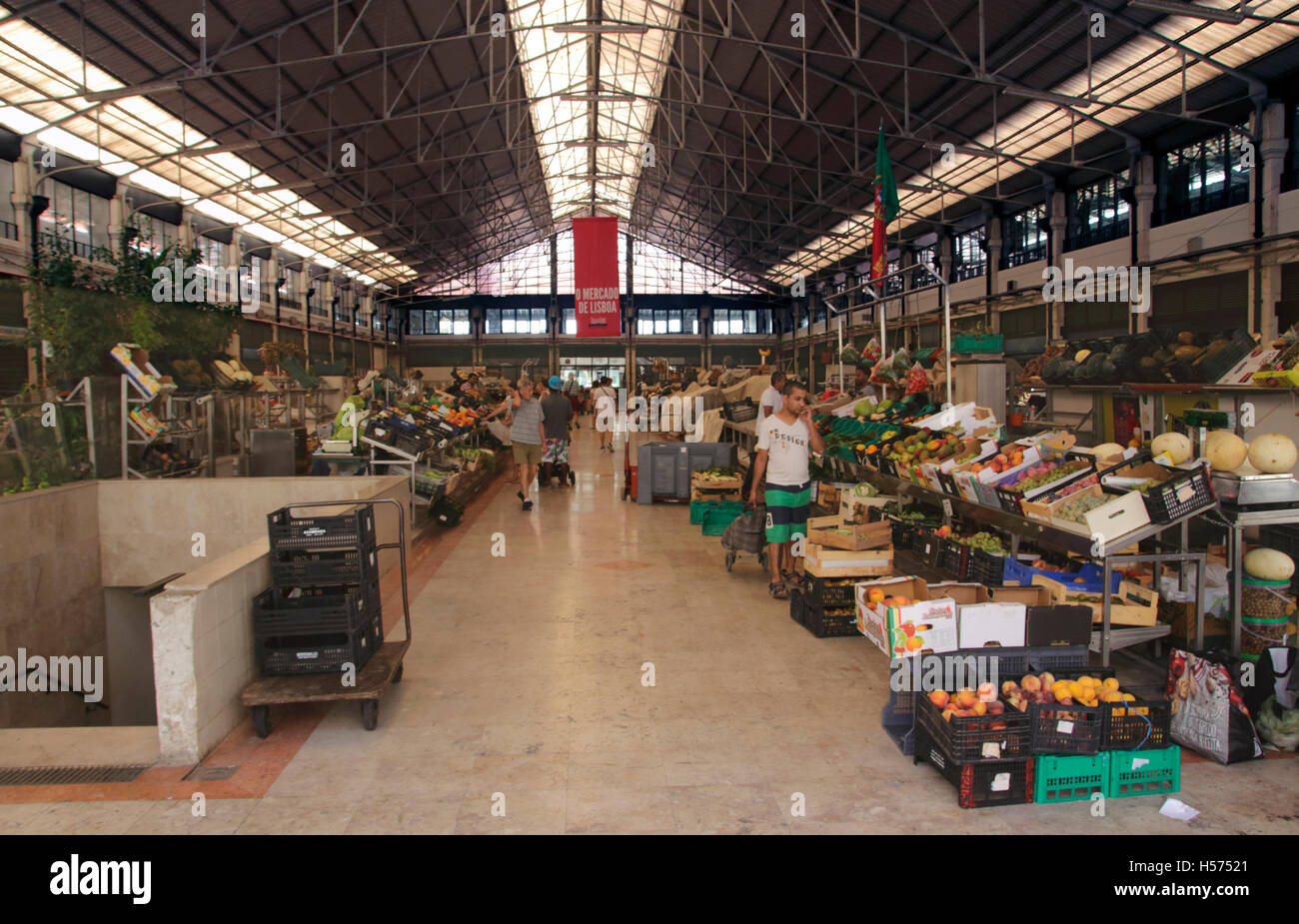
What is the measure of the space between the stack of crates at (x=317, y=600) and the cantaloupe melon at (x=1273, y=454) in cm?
466

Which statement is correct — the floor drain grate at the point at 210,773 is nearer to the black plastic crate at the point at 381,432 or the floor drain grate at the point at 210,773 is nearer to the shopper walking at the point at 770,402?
the black plastic crate at the point at 381,432

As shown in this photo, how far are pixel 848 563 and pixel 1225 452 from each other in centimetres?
219

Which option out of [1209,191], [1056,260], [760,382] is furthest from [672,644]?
[1056,260]

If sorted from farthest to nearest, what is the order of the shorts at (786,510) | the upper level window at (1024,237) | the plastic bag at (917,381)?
the upper level window at (1024,237)
the plastic bag at (917,381)
the shorts at (786,510)

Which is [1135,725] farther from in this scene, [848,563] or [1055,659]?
→ [848,563]

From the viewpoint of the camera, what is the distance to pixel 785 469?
6.35m

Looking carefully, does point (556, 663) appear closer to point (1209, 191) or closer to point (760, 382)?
point (760, 382)

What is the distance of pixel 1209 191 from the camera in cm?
1451

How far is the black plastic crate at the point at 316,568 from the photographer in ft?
14.4

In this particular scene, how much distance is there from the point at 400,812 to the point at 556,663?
6.06 ft

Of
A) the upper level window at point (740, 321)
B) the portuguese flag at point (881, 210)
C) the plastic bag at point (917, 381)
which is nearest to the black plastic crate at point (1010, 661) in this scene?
the plastic bag at point (917, 381)

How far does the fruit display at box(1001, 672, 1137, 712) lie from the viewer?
3527mm

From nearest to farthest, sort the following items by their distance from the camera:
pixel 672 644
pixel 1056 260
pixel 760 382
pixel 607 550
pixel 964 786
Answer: pixel 964 786
pixel 672 644
pixel 607 550
pixel 760 382
pixel 1056 260

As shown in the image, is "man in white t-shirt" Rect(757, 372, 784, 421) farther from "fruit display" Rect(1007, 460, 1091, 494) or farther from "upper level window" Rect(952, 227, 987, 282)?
"upper level window" Rect(952, 227, 987, 282)
